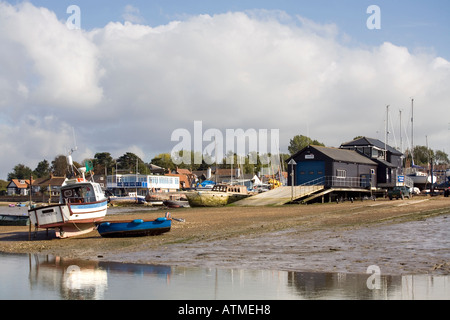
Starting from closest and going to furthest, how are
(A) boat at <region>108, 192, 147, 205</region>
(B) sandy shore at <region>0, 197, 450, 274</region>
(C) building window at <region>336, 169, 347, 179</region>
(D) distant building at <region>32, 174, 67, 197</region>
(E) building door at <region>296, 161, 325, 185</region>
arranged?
(B) sandy shore at <region>0, 197, 450, 274</region>
(E) building door at <region>296, 161, 325, 185</region>
(C) building window at <region>336, 169, 347, 179</region>
(A) boat at <region>108, 192, 147, 205</region>
(D) distant building at <region>32, 174, 67, 197</region>

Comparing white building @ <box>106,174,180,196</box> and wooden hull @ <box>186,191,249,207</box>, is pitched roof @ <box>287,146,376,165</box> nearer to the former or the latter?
wooden hull @ <box>186,191,249,207</box>

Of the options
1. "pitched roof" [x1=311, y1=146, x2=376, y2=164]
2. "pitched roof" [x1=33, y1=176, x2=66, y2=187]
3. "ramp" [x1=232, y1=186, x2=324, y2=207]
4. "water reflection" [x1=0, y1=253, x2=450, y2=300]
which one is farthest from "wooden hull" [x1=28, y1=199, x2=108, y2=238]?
"pitched roof" [x1=33, y1=176, x2=66, y2=187]

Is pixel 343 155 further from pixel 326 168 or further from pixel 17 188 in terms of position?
pixel 17 188

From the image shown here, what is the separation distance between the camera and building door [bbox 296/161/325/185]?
227ft

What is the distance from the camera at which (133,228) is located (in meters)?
31.2

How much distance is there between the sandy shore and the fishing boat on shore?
847mm

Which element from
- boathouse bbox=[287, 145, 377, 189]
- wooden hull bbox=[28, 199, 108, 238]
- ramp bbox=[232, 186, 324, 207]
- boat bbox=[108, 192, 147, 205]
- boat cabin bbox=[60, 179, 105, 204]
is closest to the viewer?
wooden hull bbox=[28, 199, 108, 238]

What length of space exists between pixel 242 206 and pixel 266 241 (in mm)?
33610

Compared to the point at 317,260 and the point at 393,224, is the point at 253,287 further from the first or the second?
the point at 393,224

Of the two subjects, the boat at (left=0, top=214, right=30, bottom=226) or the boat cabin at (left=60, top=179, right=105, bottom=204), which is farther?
the boat at (left=0, top=214, right=30, bottom=226)

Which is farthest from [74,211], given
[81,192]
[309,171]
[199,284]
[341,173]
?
[341,173]
